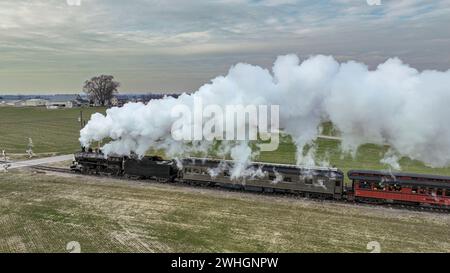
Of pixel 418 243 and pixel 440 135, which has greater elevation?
pixel 440 135

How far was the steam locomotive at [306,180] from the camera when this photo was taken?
98.9 feet

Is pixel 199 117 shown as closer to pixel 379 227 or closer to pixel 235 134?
pixel 235 134

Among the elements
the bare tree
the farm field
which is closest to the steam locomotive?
the farm field

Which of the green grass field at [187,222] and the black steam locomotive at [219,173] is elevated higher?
the black steam locomotive at [219,173]

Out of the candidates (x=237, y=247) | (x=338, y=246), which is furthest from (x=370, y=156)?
(x=237, y=247)

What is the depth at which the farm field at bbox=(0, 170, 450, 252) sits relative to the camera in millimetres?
22812

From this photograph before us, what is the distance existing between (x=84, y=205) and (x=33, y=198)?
221 inches

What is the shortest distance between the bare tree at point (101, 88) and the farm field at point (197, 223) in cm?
14869

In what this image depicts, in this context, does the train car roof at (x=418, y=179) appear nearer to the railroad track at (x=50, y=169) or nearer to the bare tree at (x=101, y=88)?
the railroad track at (x=50, y=169)

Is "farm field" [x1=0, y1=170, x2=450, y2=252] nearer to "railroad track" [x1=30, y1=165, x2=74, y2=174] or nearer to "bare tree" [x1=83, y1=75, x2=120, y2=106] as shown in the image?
"railroad track" [x1=30, y1=165, x2=74, y2=174]

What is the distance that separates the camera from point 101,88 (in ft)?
583

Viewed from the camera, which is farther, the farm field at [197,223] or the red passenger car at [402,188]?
the red passenger car at [402,188]

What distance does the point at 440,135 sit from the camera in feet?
78.3

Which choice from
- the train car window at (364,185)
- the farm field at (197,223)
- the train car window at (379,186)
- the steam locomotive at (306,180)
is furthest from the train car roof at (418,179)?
the farm field at (197,223)
